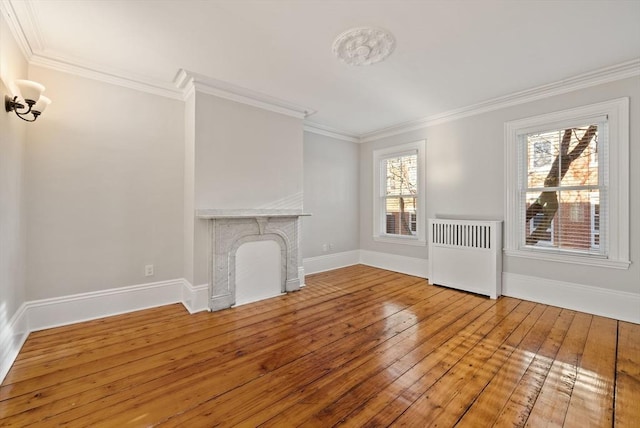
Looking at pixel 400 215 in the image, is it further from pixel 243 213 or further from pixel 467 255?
pixel 243 213

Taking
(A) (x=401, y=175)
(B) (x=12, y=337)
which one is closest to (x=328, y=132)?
(A) (x=401, y=175)

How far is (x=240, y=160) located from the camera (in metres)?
3.42

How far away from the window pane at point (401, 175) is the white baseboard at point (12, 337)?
4.91m

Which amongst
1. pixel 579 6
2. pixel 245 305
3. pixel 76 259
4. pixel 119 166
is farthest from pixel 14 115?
pixel 579 6

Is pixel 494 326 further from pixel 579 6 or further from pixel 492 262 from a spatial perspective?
pixel 579 6

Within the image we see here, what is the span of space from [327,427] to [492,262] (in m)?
3.06

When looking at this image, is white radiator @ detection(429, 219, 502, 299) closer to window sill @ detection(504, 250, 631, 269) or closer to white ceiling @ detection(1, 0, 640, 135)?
window sill @ detection(504, 250, 631, 269)

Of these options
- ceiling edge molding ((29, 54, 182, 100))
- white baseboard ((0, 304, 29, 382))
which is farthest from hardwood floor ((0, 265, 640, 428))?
ceiling edge molding ((29, 54, 182, 100))

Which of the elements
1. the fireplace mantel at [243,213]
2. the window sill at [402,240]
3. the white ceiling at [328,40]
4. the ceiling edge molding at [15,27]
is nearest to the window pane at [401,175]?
the window sill at [402,240]

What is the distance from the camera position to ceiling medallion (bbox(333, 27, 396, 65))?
228 cm

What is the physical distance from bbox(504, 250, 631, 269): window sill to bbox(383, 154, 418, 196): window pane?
1771 mm

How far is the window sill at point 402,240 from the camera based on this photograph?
177 inches

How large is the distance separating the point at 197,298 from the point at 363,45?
310 cm

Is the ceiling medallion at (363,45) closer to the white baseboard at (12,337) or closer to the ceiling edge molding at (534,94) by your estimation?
the ceiling edge molding at (534,94)
